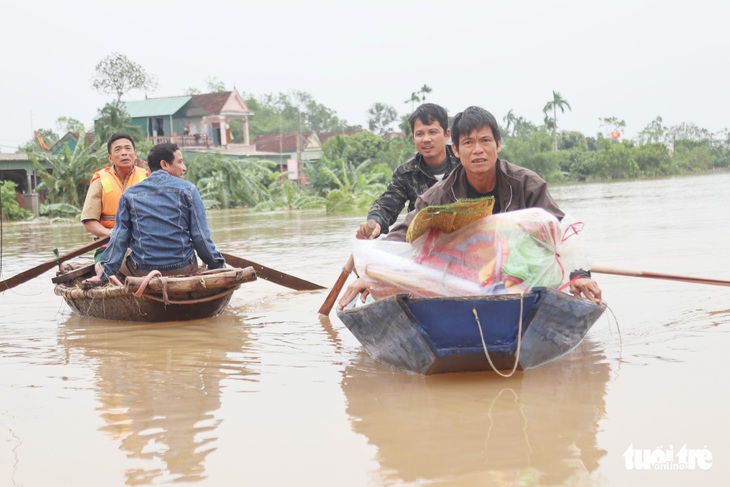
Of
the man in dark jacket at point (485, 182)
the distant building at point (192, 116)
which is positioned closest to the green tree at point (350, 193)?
the distant building at point (192, 116)

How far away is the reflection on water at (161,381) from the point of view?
3117 mm

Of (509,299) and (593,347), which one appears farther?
(593,347)

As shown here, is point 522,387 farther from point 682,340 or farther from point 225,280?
point 225,280

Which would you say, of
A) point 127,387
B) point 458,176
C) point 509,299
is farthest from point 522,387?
point 127,387

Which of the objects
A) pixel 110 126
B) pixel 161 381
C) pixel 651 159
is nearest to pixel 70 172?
pixel 110 126

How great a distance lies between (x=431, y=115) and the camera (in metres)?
5.43

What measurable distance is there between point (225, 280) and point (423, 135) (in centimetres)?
165

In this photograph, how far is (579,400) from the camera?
3674mm

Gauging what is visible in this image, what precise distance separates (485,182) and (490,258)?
0.58 metres

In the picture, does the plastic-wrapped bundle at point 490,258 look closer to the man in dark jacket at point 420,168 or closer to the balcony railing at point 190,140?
the man in dark jacket at point 420,168

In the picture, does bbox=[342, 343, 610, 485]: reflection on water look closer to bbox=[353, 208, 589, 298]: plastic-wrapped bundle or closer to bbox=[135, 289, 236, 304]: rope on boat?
bbox=[353, 208, 589, 298]: plastic-wrapped bundle

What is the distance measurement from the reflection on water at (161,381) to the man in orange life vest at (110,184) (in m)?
0.76

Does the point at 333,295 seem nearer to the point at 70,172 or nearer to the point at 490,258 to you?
the point at 490,258

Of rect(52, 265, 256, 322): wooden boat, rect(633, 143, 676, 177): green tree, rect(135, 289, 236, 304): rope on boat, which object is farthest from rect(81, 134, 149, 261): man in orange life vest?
rect(633, 143, 676, 177): green tree
